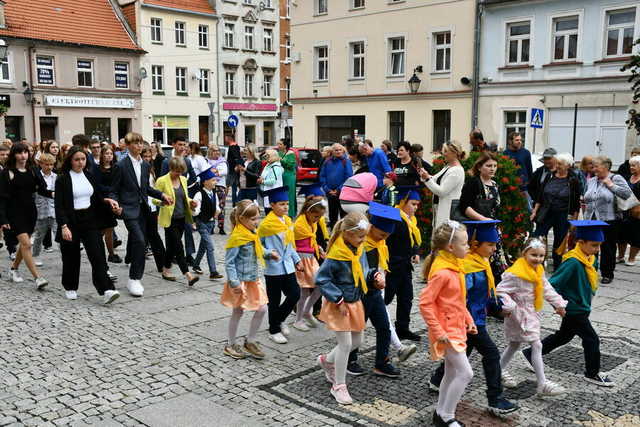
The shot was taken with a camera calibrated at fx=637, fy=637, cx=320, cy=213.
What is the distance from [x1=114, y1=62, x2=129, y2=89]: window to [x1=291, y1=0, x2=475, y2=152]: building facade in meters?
12.5

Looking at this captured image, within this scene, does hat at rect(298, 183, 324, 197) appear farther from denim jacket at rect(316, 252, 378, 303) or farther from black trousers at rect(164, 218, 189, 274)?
black trousers at rect(164, 218, 189, 274)

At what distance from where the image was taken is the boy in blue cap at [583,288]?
17.3ft

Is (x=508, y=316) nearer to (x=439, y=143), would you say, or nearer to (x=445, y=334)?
(x=445, y=334)

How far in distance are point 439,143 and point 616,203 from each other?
19.4 m

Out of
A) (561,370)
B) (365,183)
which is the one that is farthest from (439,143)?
(561,370)

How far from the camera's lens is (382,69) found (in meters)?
29.9

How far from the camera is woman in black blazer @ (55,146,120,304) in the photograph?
7766 millimetres

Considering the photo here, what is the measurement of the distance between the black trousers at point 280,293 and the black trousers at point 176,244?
2750 mm

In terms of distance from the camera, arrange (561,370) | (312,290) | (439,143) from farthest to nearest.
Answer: (439,143)
(312,290)
(561,370)

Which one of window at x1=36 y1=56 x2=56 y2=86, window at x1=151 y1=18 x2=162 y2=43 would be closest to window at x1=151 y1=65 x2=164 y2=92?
window at x1=151 y1=18 x2=162 y2=43

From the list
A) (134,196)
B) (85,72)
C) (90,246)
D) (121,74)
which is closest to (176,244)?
(134,196)

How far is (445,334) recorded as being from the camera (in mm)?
4332

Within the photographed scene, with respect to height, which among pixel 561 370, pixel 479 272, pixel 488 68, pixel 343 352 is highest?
pixel 488 68

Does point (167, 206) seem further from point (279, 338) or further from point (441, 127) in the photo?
point (441, 127)
